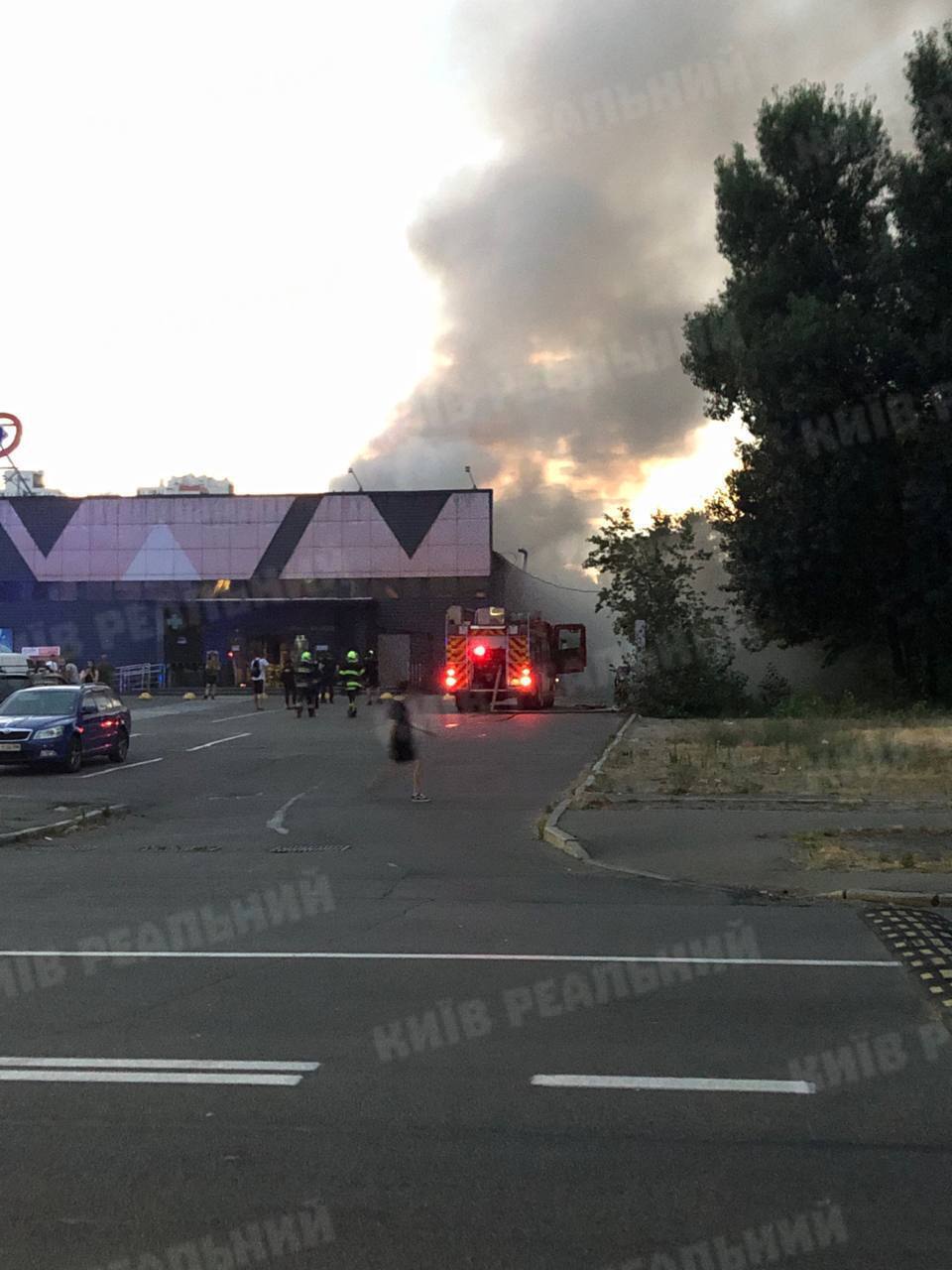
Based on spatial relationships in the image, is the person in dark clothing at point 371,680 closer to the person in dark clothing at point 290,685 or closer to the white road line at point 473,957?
the person in dark clothing at point 290,685

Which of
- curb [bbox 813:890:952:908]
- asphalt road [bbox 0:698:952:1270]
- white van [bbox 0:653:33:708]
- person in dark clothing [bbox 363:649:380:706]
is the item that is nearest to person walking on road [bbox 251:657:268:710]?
person in dark clothing [bbox 363:649:380:706]

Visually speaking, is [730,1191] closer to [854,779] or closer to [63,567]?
[854,779]

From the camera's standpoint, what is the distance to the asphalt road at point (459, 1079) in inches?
154

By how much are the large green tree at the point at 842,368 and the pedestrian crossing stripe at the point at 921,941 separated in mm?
25168

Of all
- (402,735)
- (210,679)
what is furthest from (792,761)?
(210,679)

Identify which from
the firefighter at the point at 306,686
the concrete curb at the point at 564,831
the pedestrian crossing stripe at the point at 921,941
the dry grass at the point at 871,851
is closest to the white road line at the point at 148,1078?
the pedestrian crossing stripe at the point at 921,941

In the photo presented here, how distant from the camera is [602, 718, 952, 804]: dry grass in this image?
52.5 ft

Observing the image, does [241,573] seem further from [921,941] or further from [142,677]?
[921,941]

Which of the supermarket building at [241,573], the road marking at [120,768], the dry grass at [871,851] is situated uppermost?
the supermarket building at [241,573]

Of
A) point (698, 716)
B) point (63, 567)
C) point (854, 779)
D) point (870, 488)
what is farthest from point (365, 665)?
point (854, 779)

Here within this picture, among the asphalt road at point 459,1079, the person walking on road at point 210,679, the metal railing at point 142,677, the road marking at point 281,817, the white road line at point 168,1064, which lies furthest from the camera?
the metal railing at point 142,677

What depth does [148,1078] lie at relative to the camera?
536 cm

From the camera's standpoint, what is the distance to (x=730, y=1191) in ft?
13.6

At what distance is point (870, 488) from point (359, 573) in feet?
81.9
